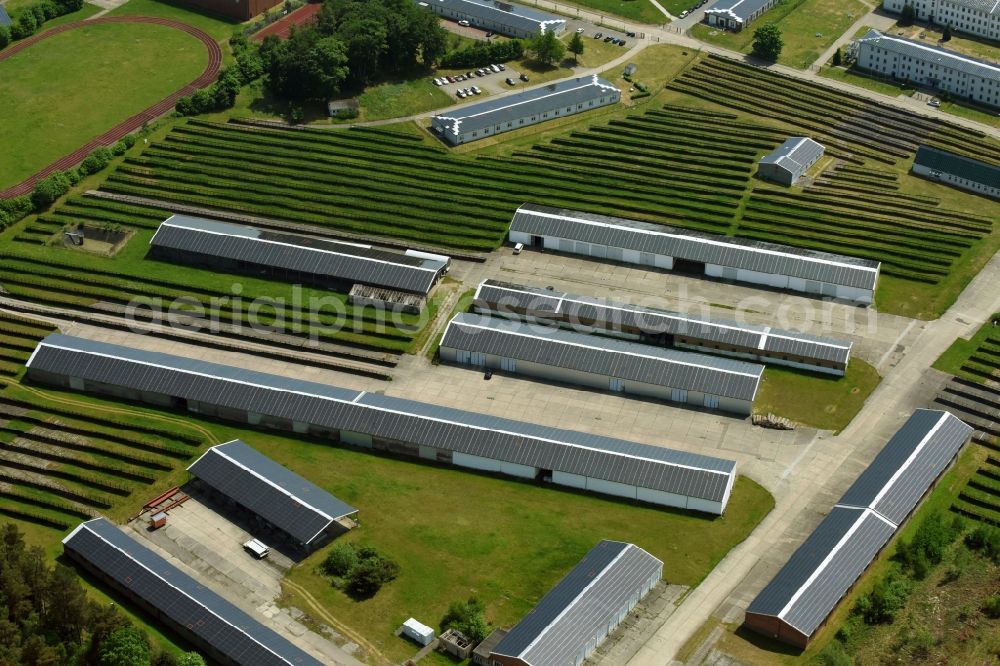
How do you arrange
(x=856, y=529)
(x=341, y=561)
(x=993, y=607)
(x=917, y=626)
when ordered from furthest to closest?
(x=341, y=561) < (x=856, y=529) < (x=993, y=607) < (x=917, y=626)

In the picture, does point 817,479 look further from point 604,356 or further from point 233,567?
point 233,567

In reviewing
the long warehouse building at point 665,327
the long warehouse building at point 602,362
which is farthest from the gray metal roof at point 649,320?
the long warehouse building at point 602,362

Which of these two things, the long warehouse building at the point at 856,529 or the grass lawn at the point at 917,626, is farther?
the long warehouse building at the point at 856,529

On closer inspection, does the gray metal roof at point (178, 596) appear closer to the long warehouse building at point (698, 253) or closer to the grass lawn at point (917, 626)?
the grass lawn at point (917, 626)

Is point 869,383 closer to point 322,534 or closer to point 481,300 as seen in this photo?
point 481,300

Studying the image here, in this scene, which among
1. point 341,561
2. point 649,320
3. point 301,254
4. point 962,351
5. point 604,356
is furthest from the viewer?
point 301,254

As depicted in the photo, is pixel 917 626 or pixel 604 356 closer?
pixel 917 626

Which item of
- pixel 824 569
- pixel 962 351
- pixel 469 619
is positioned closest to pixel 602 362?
pixel 824 569

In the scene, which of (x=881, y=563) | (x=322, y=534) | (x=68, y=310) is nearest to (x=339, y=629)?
(x=322, y=534)
